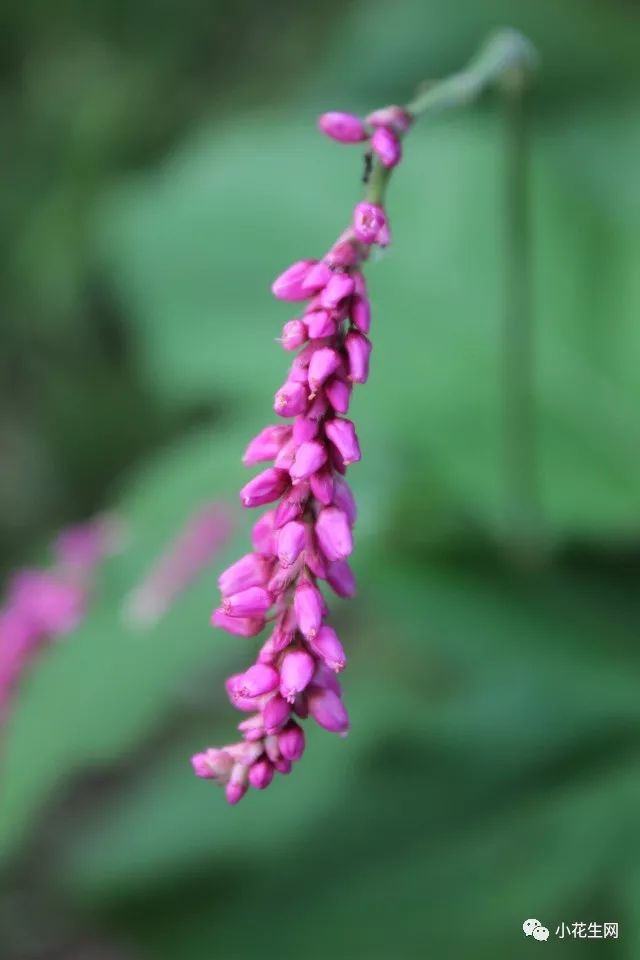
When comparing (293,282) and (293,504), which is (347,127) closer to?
(293,282)

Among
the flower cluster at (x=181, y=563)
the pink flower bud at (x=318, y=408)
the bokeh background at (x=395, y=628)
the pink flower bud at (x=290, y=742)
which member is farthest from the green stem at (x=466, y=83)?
the flower cluster at (x=181, y=563)

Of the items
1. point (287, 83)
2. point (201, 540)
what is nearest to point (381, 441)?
point (201, 540)

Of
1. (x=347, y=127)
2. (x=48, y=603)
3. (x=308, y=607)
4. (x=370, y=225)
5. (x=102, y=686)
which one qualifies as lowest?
(x=308, y=607)

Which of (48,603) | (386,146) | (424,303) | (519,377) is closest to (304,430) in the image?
(386,146)

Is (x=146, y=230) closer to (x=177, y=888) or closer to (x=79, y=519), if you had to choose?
(x=79, y=519)

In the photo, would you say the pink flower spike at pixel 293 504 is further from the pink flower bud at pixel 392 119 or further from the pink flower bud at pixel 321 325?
the pink flower bud at pixel 392 119

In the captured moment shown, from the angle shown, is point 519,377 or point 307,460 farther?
point 519,377

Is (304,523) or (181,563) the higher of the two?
(181,563)
